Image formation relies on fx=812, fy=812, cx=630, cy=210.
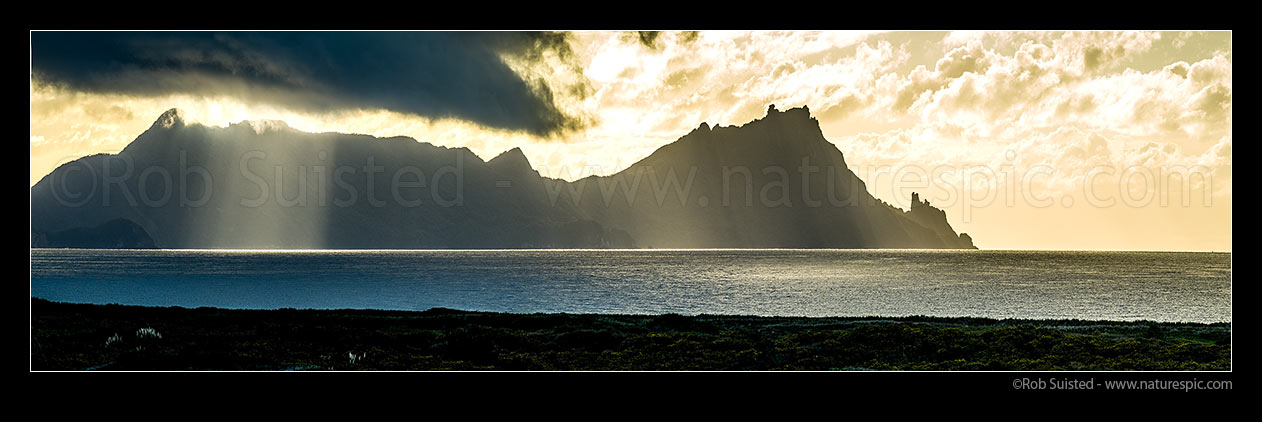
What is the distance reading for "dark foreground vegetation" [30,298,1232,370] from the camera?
23.4 metres

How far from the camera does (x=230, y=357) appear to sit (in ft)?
75.5

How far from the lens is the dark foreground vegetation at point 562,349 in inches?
922

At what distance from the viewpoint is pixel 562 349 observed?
2698 centimetres

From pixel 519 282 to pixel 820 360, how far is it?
8849cm
